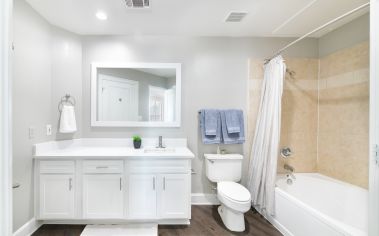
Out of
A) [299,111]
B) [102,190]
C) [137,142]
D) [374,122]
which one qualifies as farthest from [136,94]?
[374,122]

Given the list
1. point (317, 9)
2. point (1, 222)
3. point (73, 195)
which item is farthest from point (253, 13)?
point (73, 195)

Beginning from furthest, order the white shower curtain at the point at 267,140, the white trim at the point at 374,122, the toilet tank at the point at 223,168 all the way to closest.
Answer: the toilet tank at the point at 223,168 < the white shower curtain at the point at 267,140 < the white trim at the point at 374,122

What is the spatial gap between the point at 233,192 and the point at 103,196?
4.77ft

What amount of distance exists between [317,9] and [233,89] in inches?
50.9

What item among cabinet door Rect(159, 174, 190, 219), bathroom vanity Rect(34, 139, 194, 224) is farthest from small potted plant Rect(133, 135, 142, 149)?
cabinet door Rect(159, 174, 190, 219)

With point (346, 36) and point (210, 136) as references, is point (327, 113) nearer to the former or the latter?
point (346, 36)

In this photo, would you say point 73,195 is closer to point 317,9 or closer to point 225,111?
point 225,111

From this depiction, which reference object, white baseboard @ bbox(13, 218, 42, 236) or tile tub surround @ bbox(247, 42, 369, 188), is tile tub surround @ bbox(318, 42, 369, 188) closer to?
tile tub surround @ bbox(247, 42, 369, 188)

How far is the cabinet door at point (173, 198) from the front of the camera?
2.24m

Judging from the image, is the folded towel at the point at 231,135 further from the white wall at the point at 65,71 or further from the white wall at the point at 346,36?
the white wall at the point at 65,71

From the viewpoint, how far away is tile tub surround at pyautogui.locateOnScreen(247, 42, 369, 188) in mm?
2238

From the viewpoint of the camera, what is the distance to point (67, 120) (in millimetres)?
2500

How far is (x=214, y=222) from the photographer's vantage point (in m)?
2.37

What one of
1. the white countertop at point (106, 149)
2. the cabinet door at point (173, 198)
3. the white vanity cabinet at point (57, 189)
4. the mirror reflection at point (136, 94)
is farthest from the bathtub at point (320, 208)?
the white vanity cabinet at point (57, 189)
